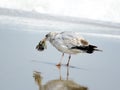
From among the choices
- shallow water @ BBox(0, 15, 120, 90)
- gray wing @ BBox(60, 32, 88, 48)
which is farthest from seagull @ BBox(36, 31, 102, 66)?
shallow water @ BBox(0, 15, 120, 90)

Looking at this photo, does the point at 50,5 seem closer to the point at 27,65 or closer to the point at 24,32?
the point at 24,32

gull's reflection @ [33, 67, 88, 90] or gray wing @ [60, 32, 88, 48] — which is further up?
gray wing @ [60, 32, 88, 48]

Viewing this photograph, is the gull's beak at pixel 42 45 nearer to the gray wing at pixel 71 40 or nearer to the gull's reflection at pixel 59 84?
the gray wing at pixel 71 40

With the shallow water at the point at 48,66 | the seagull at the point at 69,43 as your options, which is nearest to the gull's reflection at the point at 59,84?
the shallow water at the point at 48,66

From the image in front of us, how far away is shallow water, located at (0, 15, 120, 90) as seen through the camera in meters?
2.16

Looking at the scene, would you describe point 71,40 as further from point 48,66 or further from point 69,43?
point 48,66

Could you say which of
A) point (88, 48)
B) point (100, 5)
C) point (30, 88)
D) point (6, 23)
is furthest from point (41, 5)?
point (30, 88)

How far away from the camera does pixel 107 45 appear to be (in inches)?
124

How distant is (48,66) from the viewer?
248 cm

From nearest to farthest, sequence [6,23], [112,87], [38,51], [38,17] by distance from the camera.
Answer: [112,87] < [38,51] < [6,23] < [38,17]

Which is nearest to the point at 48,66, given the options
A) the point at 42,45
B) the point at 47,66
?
the point at 47,66

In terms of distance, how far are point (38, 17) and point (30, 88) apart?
101 inches

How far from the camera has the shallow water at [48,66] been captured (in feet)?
7.08

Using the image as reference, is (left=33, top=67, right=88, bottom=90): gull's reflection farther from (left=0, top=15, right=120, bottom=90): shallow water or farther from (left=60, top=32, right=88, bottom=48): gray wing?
(left=60, top=32, right=88, bottom=48): gray wing
